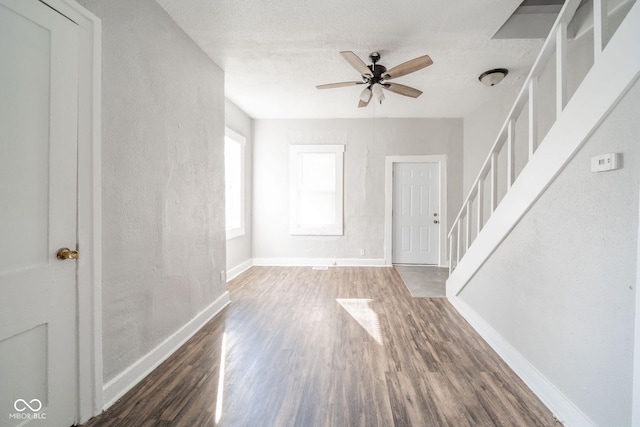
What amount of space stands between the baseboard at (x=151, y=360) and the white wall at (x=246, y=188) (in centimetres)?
183

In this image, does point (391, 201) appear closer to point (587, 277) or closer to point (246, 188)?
point (246, 188)

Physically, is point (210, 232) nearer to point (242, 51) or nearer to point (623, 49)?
point (242, 51)

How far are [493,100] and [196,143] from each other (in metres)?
4.15

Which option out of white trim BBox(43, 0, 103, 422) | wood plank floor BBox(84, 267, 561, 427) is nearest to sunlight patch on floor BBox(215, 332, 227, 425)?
wood plank floor BBox(84, 267, 561, 427)

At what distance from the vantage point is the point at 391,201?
5.62m

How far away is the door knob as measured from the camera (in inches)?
59.1

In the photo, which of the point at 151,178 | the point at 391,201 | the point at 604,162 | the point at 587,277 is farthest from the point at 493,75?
the point at 151,178

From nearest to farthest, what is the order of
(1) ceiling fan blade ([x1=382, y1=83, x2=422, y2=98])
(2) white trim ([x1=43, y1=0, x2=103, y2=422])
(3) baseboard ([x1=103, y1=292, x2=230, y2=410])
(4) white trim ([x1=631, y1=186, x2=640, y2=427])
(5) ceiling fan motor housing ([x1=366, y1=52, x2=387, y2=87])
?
(4) white trim ([x1=631, y1=186, x2=640, y2=427]) → (2) white trim ([x1=43, y1=0, x2=103, y2=422]) → (3) baseboard ([x1=103, y1=292, x2=230, y2=410]) → (5) ceiling fan motor housing ([x1=366, y1=52, x2=387, y2=87]) → (1) ceiling fan blade ([x1=382, y1=83, x2=422, y2=98])

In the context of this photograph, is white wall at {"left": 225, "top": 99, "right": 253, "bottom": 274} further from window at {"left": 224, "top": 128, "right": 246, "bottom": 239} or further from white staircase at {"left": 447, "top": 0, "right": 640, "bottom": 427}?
white staircase at {"left": 447, "top": 0, "right": 640, "bottom": 427}

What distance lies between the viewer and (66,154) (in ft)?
5.03

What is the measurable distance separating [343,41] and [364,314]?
267cm

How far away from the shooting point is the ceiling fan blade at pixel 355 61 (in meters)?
2.55

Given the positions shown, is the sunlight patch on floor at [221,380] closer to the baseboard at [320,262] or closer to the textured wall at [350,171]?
the baseboard at [320,262]

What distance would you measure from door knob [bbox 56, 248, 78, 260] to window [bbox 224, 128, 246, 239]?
3223mm
